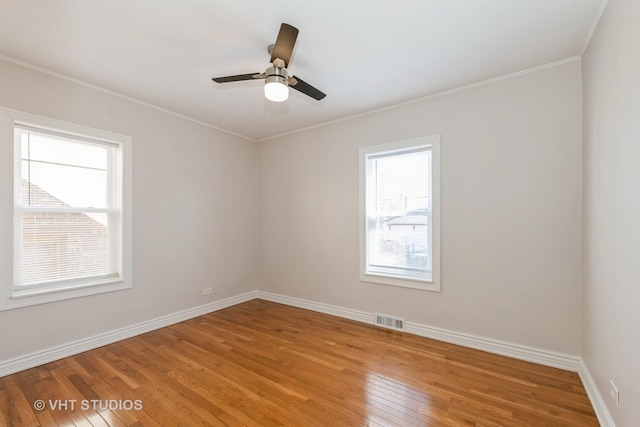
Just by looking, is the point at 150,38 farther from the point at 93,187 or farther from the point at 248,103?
the point at 93,187

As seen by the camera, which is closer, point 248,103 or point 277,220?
point 248,103

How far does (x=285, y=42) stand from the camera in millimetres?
1911

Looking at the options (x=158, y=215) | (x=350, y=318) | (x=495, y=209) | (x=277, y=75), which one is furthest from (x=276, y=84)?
(x=350, y=318)

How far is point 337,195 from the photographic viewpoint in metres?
4.00

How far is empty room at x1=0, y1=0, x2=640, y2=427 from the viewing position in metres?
1.94

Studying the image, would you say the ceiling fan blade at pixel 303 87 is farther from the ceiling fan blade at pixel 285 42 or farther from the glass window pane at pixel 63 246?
the glass window pane at pixel 63 246

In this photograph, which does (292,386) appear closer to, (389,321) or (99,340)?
(389,321)

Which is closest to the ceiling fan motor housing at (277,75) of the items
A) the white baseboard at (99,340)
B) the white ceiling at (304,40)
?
the white ceiling at (304,40)

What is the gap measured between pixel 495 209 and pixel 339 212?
1841mm

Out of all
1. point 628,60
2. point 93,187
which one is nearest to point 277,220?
point 93,187

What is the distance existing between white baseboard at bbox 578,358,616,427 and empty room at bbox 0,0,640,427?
23mm

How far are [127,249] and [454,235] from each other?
3597 mm

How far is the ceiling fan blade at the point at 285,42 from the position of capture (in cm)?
183

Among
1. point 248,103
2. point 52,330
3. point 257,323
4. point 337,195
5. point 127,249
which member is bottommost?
point 257,323
